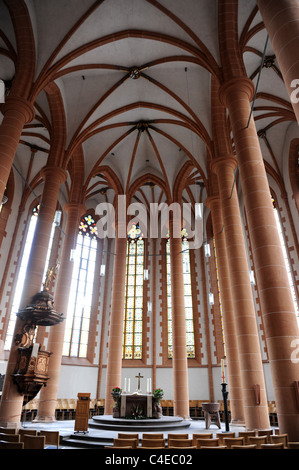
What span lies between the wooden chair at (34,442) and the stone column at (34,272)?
4.91 m

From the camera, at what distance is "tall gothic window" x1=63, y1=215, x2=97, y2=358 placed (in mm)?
18156

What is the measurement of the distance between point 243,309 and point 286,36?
6995 millimetres

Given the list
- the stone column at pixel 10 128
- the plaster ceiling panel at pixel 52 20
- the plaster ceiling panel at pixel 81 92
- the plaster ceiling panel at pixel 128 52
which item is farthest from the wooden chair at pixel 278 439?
the plaster ceiling panel at pixel 81 92

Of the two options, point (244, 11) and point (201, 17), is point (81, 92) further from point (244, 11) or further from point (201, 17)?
point (244, 11)

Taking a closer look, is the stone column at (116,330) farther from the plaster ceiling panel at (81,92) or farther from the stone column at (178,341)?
the plaster ceiling panel at (81,92)

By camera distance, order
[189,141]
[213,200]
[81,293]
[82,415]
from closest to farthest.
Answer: [82,415], [213,200], [189,141], [81,293]

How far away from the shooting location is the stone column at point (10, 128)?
869 cm

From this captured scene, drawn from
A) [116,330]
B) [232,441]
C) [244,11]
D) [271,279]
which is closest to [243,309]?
[271,279]

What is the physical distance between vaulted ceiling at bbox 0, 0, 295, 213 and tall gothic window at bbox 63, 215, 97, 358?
2.79 meters

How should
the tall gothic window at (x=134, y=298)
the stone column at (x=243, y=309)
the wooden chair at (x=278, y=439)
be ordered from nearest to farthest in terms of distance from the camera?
1. the wooden chair at (x=278, y=439)
2. the stone column at (x=243, y=309)
3. the tall gothic window at (x=134, y=298)

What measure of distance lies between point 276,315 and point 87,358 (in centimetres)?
1455

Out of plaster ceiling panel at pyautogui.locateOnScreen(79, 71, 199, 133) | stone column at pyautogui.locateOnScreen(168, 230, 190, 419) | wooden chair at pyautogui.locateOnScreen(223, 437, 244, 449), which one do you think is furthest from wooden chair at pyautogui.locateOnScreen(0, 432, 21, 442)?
plaster ceiling panel at pyautogui.locateOnScreen(79, 71, 199, 133)

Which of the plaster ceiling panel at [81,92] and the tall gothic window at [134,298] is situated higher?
the plaster ceiling panel at [81,92]

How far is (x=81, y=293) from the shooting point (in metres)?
19.3
